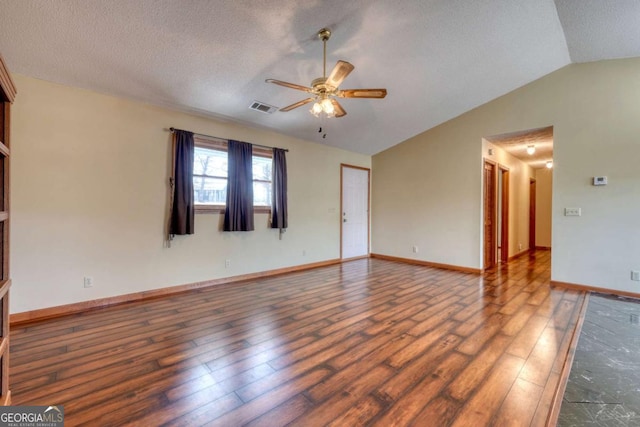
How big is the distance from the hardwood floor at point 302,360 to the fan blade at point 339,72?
2.38 meters

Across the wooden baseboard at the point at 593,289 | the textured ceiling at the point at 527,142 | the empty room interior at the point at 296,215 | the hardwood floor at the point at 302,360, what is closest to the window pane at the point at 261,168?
the empty room interior at the point at 296,215

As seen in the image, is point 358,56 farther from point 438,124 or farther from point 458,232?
point 458,232

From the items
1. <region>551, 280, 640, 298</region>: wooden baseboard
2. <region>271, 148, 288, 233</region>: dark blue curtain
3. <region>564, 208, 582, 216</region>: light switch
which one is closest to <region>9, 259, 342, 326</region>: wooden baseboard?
<region>271, 148, 288, 233</region>: dark blue curtain

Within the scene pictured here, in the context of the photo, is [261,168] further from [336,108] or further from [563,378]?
[563,378]

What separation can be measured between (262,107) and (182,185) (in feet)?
5.24

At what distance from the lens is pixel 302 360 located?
2227 millimetres

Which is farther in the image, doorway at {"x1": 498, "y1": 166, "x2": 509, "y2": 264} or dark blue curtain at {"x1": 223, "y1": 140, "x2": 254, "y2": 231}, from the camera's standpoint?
doorway at {"x1": 498, "y1": 166, "x2": 509, "y2": 264}

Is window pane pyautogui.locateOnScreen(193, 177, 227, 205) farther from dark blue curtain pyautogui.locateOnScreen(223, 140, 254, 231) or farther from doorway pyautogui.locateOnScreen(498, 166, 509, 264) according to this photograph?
doorway pyautogui.locateOnScreen(498, 166, 509, 264)

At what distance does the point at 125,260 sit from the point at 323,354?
2.86 m

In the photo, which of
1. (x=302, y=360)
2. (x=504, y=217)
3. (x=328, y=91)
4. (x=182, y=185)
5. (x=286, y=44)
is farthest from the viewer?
(x=504, y=217)

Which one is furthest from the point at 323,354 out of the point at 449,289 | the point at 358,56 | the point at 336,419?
the point at 358,56
